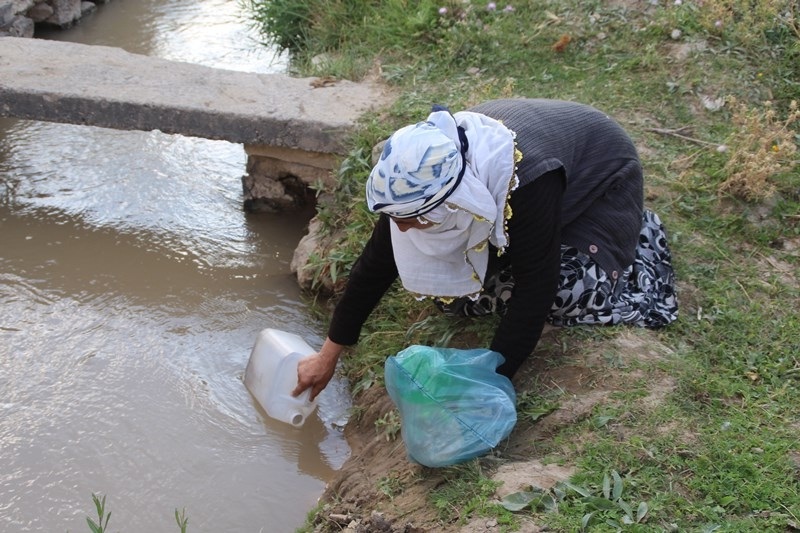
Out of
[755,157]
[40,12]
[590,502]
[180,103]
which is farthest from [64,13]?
[590,502]

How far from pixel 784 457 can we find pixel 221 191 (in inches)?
124

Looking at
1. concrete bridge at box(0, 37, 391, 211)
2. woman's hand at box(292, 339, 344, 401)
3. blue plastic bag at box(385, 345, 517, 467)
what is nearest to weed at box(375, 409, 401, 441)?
woman's hand at box(292, 339, 344, 401)

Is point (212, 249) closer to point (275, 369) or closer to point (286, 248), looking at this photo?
point (286, 248)

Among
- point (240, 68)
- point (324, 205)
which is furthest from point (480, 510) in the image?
point (240, 68)

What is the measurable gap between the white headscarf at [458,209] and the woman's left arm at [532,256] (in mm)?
44

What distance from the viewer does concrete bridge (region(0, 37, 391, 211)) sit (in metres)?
3.95

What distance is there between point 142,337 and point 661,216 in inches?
84.3

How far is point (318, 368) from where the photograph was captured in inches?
105

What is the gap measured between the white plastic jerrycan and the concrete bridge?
1.24 m

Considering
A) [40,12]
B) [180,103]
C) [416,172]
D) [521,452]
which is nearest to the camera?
[416,172]

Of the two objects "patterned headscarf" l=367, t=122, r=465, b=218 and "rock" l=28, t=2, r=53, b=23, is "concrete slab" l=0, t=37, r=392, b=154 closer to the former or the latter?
"patterned headscarf" l=367, t=122, r=465, b=218

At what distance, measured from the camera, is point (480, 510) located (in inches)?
80.8

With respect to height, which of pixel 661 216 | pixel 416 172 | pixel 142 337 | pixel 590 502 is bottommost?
pixel 142 337

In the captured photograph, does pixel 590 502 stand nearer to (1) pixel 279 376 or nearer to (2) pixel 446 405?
(2) pixel 446 405
